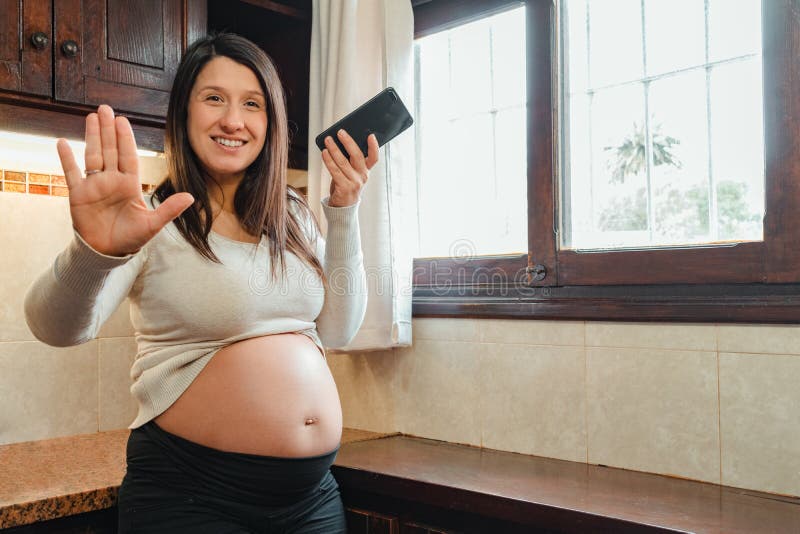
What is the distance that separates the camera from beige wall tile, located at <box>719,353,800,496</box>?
128cm

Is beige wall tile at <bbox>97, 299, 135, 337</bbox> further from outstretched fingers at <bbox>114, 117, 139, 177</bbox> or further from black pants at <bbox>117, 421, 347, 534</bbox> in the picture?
outstretched fingers at <bbox>114, 117, 139, 177</bbox>

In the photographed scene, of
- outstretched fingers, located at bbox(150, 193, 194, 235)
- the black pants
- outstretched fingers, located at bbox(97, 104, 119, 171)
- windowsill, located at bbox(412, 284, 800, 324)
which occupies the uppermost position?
outstretched fingers, located at bbox(97, 104, 119, 171)

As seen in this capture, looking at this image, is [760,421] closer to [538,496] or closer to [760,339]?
[760,339]

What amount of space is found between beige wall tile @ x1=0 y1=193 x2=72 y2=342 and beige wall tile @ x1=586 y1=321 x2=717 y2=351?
137 cm

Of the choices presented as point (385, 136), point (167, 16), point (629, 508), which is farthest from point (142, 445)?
point (167, 16)

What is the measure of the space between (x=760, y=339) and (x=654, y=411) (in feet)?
0.83

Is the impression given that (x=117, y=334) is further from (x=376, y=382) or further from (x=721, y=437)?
(x=721, y=437)

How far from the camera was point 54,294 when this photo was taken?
0.95 m

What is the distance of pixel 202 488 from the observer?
1174mm

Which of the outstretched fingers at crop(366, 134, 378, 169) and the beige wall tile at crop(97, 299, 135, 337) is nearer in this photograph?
the outstretched fingers at crop(366, 134, 378, 169)

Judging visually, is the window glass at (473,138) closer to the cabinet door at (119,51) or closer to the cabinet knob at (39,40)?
the cabinet door at (119,51)

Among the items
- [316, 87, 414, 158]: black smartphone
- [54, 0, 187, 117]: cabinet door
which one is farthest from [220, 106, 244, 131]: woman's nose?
[54, 0, 187, 117]: cabinet door

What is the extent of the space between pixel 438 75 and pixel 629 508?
4.10 feet

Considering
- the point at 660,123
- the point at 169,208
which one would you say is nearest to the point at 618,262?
the point at 660,123
